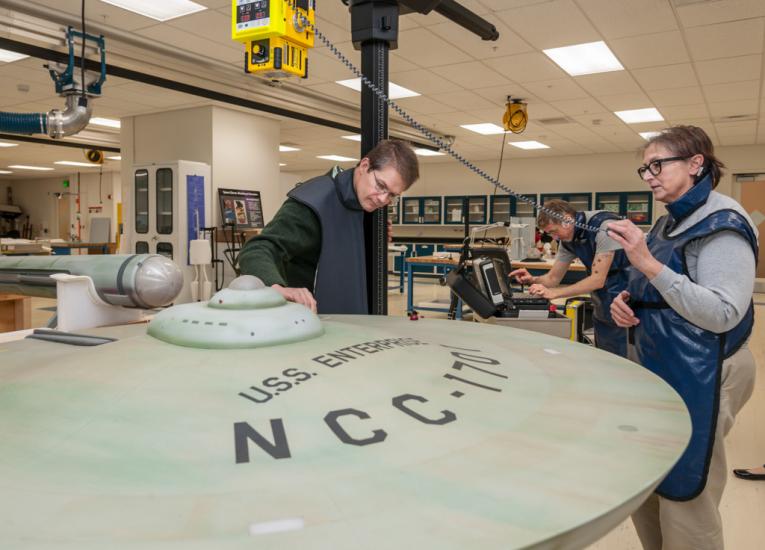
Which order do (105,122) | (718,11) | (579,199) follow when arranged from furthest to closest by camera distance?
(579,199)
(105,122)
(718,11)

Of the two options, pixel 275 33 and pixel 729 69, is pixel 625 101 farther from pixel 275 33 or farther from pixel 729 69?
pixel 275 33

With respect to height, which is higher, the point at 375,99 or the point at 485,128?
the point at 485,128

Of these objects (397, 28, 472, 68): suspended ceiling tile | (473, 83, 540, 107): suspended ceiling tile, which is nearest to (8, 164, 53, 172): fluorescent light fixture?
(473, 83, 540, 107): suspended ceiling tile

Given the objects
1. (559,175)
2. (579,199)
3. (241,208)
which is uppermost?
(559,175)

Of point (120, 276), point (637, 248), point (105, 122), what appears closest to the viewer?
point (120, 276)

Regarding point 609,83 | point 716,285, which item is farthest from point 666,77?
point 716,285

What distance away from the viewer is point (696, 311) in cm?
126

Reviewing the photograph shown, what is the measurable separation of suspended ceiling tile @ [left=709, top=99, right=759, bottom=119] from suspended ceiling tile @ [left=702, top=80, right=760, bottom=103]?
0.21 m

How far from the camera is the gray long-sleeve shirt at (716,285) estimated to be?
125 cm

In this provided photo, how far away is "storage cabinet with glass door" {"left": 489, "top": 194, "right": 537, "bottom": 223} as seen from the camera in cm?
1123

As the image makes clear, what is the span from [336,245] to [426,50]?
382cm

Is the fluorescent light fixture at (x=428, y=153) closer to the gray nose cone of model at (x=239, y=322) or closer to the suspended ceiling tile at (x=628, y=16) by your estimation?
the suspended ceiling tile at (x=628, y=16)

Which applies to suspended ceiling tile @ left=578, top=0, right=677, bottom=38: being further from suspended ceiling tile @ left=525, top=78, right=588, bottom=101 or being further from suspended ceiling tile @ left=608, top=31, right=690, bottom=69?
suspended ceiling tile @ left=525, top=78, right=588, bottom=101

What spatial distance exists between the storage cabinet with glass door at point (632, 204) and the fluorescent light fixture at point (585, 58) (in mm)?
5210
